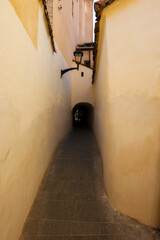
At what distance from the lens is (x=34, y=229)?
2193 mm

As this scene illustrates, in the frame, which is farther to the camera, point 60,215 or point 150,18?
point 60,215

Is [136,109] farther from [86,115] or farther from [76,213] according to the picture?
[86,115]

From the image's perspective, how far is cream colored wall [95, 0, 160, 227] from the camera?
2213 millimetres

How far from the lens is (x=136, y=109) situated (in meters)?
2.33

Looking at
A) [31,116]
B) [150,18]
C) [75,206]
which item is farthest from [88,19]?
[75,206]

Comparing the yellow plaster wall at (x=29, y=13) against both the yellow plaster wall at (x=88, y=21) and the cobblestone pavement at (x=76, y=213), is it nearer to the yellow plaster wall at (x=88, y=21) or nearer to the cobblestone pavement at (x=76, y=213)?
the cobblestone pavement at (x=76, y=213)

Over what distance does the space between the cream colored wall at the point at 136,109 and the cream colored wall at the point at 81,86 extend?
631cm

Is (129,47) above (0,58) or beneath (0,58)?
above

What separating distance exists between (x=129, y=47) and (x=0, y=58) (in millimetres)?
2268

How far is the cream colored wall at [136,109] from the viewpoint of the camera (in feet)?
7.26

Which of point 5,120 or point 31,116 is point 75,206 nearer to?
point 31,116

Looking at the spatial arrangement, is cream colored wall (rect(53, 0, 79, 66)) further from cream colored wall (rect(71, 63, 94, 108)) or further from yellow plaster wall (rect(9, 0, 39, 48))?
yellow plaster wall (rect(9, 0, 39, 48))

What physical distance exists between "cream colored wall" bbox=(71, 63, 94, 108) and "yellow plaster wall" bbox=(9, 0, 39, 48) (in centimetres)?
641

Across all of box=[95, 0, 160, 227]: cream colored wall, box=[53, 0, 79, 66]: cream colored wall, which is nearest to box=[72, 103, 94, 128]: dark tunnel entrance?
box=[53, 0, 79, 66]: cream colored wall
